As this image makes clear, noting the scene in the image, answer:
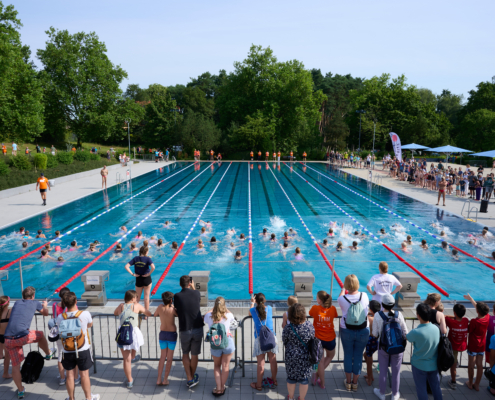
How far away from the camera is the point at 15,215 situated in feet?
53.6

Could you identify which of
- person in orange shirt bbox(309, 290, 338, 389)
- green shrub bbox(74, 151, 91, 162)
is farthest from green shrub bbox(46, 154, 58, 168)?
person in orange shirt bbox(309, 290, 338, 389)

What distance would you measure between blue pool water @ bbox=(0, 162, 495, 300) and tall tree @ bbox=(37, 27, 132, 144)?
68.5 ft

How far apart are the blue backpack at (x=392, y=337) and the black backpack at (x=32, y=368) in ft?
14.7

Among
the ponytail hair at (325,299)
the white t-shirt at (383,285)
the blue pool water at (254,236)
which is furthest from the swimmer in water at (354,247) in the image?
the ponytail hair at (325,299)

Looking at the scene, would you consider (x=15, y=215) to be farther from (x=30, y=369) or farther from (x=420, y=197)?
(x=420, y=197)

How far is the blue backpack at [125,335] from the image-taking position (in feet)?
15.5

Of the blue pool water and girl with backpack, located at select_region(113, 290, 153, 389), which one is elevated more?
girl with backpack, located at select_region(113, 290, 153, 389)

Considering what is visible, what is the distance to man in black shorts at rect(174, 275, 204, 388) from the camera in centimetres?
479

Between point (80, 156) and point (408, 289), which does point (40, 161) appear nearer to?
point (80, 156)

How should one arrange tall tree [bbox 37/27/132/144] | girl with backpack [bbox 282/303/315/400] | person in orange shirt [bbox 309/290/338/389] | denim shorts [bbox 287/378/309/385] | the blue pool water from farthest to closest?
tall tree [bbox 37/27/132/144] < the blue pool water < person in orange shirt [bbox 309/290/338/389] < denim shorts [bbox 287/378/309/385] < girl with backpack [bbox 282/303/315/400]

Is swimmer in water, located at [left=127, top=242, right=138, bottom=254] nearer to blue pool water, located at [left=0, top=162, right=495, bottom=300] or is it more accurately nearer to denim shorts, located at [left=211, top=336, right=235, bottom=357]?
blue pool water, located at [left=0, top=162, right=495, bottom=300]

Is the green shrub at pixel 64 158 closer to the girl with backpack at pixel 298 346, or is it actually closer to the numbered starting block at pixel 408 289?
the numbered starting block at pixel 408 289

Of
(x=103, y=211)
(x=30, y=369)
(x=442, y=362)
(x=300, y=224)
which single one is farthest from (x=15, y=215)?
(x=442, y=362)

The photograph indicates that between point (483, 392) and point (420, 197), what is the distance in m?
18.3
